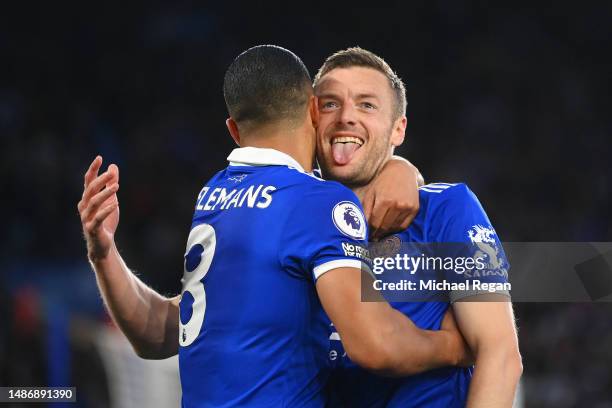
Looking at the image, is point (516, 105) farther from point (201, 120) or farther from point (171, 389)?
point (171, 389)

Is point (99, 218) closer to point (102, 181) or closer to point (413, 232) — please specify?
point (102, 181)

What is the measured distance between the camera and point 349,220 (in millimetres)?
2785

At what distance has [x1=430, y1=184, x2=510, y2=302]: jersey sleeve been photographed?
3.08 metres

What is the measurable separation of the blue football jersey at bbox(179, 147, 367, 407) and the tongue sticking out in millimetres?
507

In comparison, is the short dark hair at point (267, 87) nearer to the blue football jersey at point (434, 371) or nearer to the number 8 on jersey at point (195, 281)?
the number 8 on jersey at point (195, 281)

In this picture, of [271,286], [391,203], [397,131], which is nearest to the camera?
[271,286]

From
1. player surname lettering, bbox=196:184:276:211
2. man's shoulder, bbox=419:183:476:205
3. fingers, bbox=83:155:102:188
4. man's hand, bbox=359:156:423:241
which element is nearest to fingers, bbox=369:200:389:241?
man's hand, bbox=359:156:423:241

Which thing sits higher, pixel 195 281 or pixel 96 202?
pixel 96 202

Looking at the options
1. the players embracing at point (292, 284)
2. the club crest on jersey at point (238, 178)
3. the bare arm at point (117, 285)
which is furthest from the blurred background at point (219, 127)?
the club crest on jersey at point (238, 178)

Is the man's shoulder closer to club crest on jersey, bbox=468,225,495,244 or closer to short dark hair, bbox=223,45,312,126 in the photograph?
A: club crest on jersey, bbox=468,225,495,244

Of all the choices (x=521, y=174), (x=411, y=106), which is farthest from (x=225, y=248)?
(x=411, y=106)

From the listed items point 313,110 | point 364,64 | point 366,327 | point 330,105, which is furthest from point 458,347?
point 364,64

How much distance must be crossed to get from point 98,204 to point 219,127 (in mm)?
8460

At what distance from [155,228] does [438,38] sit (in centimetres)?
473
